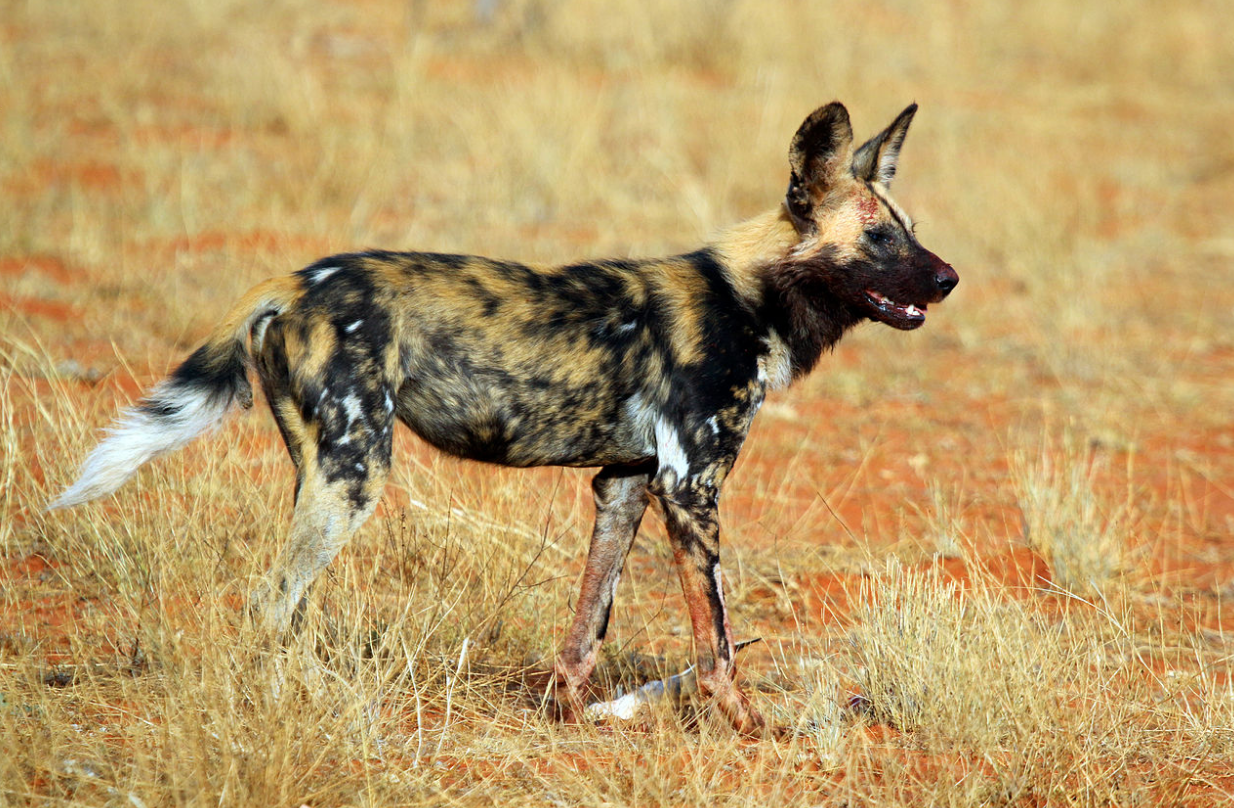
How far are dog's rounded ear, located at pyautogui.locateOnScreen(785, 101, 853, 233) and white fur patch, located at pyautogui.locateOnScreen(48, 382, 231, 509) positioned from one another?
1.58 metres

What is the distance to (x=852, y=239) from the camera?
3408 millimetres

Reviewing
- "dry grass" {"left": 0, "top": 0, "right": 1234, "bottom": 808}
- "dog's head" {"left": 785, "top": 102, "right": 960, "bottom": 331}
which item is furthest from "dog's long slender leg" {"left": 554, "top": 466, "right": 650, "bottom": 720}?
"dog's head" {"left": 785, "top": 102, "right": 960, "bottom": 331}

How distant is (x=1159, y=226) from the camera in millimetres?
9711

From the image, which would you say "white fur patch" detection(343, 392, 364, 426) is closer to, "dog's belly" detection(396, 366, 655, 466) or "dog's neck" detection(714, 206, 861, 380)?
"dog's belly" detection(396, 366, 655, 466)

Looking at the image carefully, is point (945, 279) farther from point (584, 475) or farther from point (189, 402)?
point (189, 402)

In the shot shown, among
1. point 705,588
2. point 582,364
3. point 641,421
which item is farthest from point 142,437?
point 705,588

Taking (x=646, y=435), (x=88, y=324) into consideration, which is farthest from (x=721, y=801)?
(x=88, y=324)

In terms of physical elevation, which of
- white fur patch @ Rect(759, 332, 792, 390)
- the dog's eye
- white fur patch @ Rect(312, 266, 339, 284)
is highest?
the dog's eye

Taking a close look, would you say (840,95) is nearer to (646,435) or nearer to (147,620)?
(646,435)

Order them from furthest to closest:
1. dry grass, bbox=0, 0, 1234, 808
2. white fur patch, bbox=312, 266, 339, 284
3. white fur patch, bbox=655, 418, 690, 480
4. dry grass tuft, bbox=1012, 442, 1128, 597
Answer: dry grass tuft, bbox=1012, 442, 1128, 597, white fur patch, bbox=655, 418, 690, 480, white fur patch, bbox=312, 266, 339, 284, dry grass, bbox=0, 0, 1234, 808

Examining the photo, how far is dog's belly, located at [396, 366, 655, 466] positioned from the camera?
2988 millimetres

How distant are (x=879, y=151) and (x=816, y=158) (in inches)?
8.3

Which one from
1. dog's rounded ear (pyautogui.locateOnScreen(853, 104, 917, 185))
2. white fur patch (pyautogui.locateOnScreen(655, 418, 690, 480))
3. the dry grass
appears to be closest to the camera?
the dry grass

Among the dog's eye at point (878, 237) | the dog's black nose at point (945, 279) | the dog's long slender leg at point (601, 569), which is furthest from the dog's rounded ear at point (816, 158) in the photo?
the dog's long slender leg at point (601, 569)
